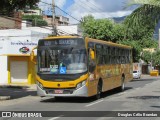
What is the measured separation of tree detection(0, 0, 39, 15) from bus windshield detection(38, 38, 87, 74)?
2917 millimetres

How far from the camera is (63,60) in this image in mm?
20078

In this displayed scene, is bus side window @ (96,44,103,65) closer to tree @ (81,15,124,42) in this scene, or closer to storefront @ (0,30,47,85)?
storefront @ (0,30,47,85)

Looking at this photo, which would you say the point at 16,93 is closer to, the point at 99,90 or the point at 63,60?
the point at 99,90

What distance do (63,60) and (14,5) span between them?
4202mm

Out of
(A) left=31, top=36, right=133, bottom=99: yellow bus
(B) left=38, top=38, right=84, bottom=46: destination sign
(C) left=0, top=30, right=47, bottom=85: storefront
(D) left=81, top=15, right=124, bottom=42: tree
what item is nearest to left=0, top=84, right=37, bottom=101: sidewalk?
(A) left=31, top=36, right=133, bottom=99: yellow bus

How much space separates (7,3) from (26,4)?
1098 mm

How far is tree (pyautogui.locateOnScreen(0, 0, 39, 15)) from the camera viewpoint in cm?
2144

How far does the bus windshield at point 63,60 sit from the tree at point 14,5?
292cm

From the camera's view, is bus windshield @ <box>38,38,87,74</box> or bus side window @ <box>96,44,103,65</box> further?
bus side window @ <box>96,44,103,65</box>

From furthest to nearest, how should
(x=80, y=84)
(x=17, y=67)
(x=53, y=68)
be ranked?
(x=17, y=67), (x=53, y=68), (x=80, y=84)

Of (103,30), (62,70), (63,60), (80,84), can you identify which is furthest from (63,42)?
(103,30)

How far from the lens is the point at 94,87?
21.2m

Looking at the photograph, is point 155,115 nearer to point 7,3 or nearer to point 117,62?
point 7,3

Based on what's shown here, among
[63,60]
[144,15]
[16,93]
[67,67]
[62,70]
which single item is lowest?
[16,93]
